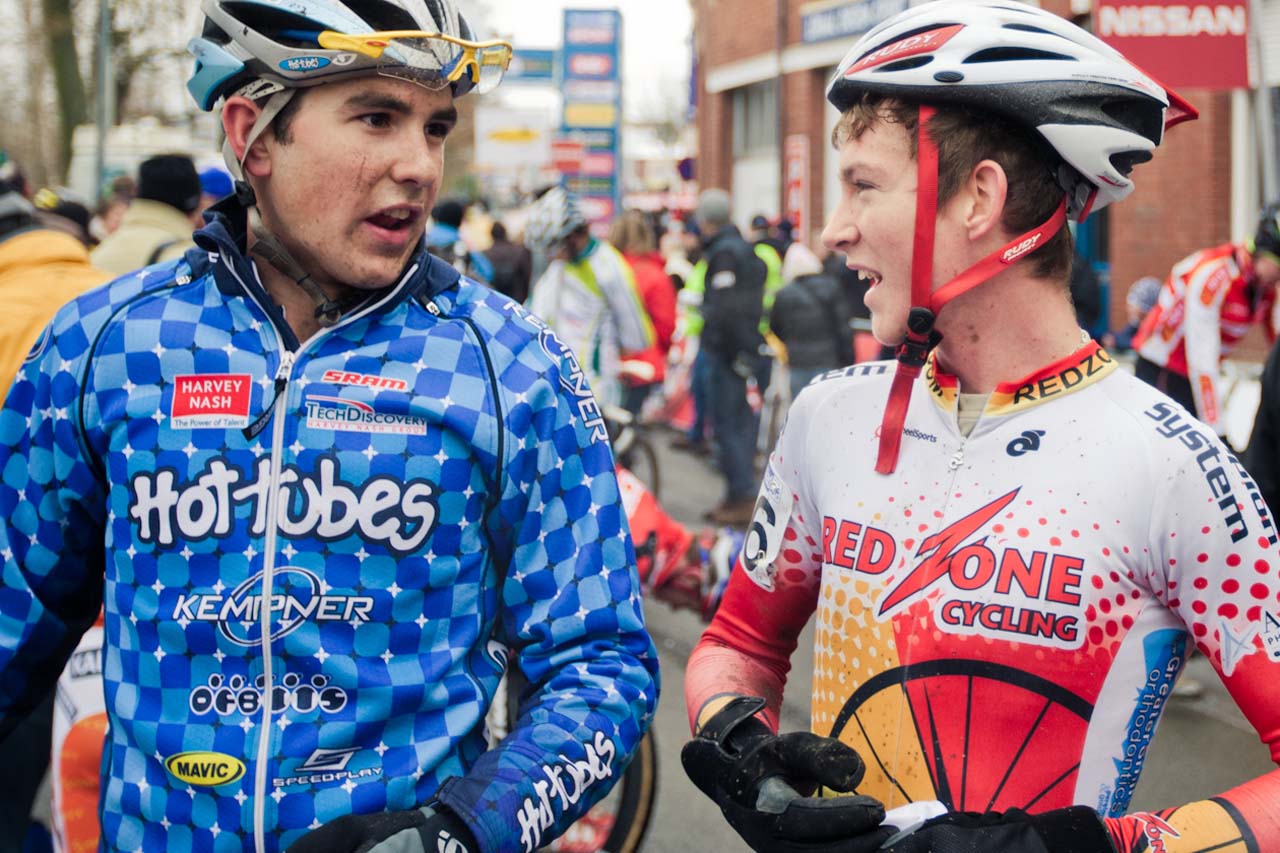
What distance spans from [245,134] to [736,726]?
45.2 inches

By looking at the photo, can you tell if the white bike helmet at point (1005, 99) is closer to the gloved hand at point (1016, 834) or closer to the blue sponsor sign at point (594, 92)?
the gloved hand at point (1016, 834)

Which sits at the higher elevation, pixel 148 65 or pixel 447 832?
pixel 148 65

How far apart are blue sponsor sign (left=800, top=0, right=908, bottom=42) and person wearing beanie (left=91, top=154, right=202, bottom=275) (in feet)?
45.7

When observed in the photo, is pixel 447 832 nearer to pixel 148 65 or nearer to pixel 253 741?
pixel 253 741

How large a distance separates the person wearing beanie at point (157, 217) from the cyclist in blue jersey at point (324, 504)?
4460 mm

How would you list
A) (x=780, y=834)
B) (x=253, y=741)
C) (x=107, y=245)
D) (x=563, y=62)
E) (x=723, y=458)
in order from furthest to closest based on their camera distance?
1. (x=563, y=62)
2. (x=723, y=458)
3. (x=107, y=245)
4. (x=253, y=741)
5. (x=780, y=834)

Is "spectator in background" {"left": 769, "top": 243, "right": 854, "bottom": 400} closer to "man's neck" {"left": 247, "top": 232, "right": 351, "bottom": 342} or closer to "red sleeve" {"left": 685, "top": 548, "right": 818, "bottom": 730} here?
"red sleeve" {"left": 685, "top": 548, "right": 818, "bottom": 730}

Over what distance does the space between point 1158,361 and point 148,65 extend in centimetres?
2971

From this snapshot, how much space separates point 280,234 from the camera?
209 centimetres

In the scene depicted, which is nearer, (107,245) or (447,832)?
(447,832)

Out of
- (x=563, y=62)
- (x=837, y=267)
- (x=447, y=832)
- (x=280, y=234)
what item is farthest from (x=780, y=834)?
(x=563, y=62)

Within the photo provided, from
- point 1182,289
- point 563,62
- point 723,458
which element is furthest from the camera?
point 563,62

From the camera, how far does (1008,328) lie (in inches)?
77.1

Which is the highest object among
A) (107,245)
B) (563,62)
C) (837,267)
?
(563,62)
